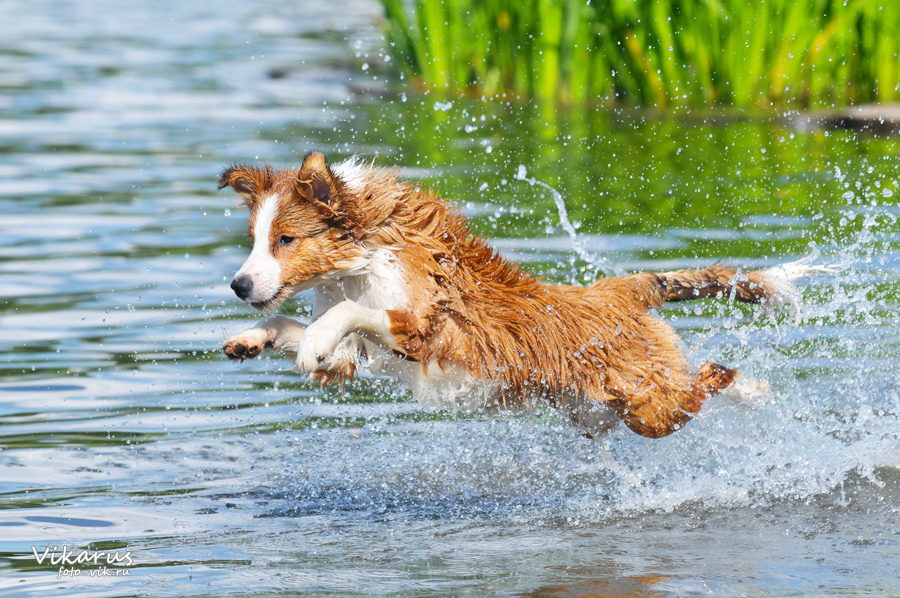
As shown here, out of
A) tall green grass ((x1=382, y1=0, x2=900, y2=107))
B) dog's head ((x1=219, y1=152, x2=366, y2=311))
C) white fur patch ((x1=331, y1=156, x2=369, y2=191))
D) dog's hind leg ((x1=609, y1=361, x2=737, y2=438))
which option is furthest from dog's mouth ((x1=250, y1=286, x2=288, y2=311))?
tall green grass ((x1=382, y1=0, x2=900, y2=107))

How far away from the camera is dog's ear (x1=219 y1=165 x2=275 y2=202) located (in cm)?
500

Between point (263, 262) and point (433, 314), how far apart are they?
0.76 metres

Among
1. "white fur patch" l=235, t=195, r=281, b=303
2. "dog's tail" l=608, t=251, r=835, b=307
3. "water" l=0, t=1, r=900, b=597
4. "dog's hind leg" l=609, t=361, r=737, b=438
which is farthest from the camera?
"dog's tail" l=608, t=251, r=835, b=307

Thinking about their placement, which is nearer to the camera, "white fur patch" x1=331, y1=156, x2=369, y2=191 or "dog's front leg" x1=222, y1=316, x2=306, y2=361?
"dog's front leg" x1=222, y1=316, x2=306, y2=361

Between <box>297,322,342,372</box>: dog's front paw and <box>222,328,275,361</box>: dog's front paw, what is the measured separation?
0.27m

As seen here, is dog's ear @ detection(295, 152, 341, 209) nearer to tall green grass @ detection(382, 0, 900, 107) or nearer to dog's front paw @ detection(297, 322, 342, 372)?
dog's front paw @ detection(297, 322, 342, 372)

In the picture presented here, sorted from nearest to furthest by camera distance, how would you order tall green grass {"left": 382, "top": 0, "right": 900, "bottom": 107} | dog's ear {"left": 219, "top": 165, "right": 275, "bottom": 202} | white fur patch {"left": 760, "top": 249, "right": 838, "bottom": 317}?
dog's ear {"left": 219, "top": 165, "right": 275, "bottom": 202}
white fur patch {"left": 760, "top": 249, "right": 838, "bottom": 317}
tall green grass {"left": 382, "top": 0, "right": 900, "bottom": 107}

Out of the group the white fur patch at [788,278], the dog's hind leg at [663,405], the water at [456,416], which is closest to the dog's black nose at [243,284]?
→ the water at [456,416]

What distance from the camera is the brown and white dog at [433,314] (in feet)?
15.9

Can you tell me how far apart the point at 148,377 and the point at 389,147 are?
235 inches

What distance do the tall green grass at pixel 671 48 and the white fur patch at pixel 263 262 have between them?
9191 mm

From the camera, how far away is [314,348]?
462cm

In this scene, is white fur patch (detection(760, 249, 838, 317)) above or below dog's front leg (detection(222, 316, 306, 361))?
above

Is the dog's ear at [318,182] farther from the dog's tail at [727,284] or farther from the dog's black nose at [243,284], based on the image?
the dog's tail at [727,284]
